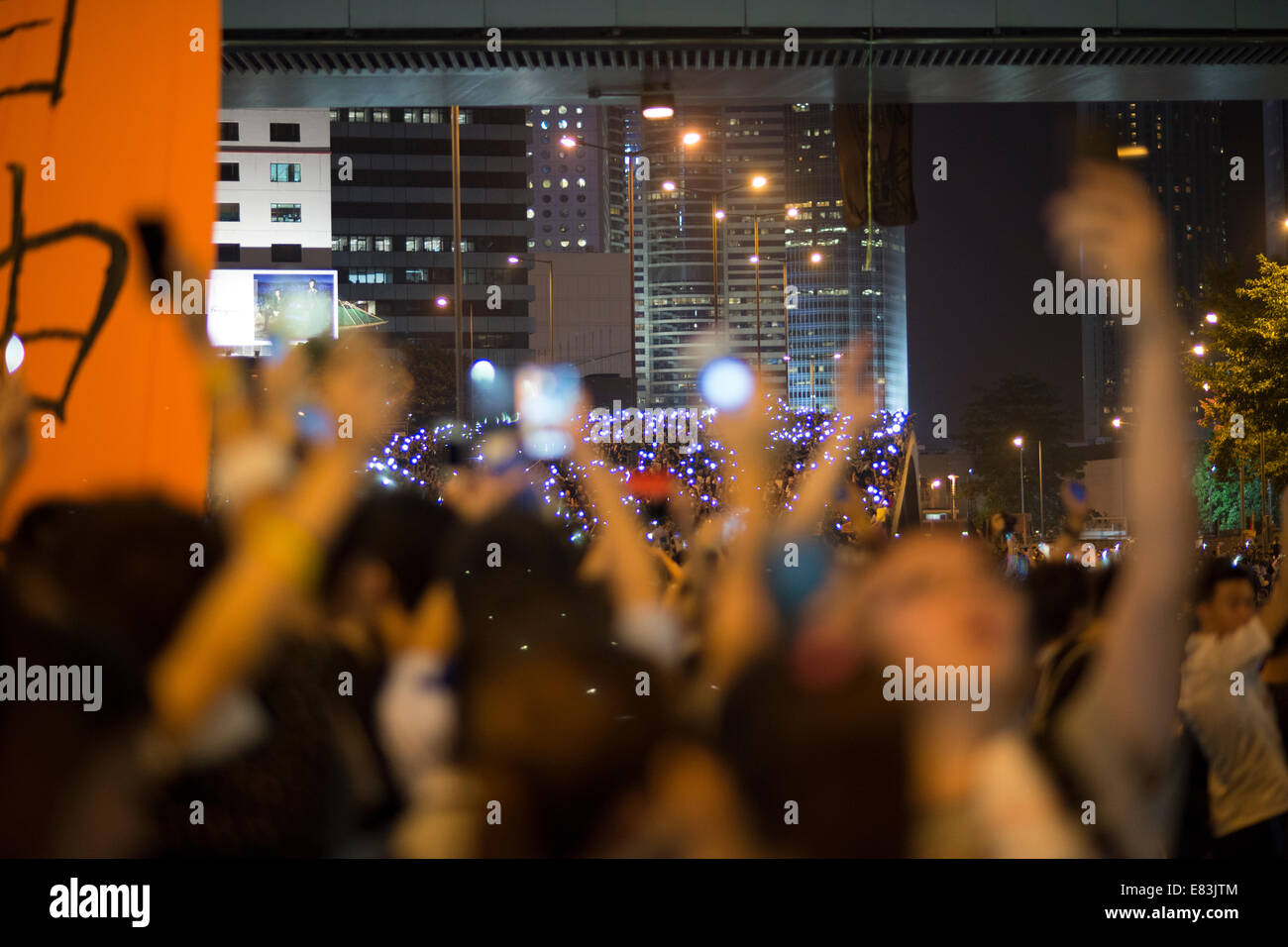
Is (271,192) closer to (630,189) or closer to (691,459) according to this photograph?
(630,189)

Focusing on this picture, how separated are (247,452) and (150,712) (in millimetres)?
1007

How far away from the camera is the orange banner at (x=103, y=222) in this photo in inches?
166

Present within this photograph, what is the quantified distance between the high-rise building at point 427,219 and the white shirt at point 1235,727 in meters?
127

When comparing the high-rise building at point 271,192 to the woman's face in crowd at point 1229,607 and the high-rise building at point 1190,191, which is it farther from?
the high-rise building at point 1190,191

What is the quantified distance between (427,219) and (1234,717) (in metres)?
137

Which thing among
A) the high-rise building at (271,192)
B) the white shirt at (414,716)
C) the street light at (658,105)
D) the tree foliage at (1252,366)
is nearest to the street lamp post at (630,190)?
the street light at (658,105)

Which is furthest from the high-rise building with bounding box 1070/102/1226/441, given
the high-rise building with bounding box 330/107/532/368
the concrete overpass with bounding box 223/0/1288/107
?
the concrete overpass with bounding box 223/0/1288/107

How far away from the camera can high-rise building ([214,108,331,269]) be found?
326 feet

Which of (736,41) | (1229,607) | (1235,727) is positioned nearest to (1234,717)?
(1235,727)

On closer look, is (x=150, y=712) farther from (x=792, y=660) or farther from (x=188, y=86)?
(x=188, y=86)

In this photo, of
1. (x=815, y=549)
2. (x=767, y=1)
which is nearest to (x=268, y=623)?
(x=815, y=549)

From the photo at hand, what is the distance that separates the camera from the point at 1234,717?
14.2 ft

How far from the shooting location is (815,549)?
615cm

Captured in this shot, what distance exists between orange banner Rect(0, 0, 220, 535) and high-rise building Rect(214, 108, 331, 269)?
9832cm
